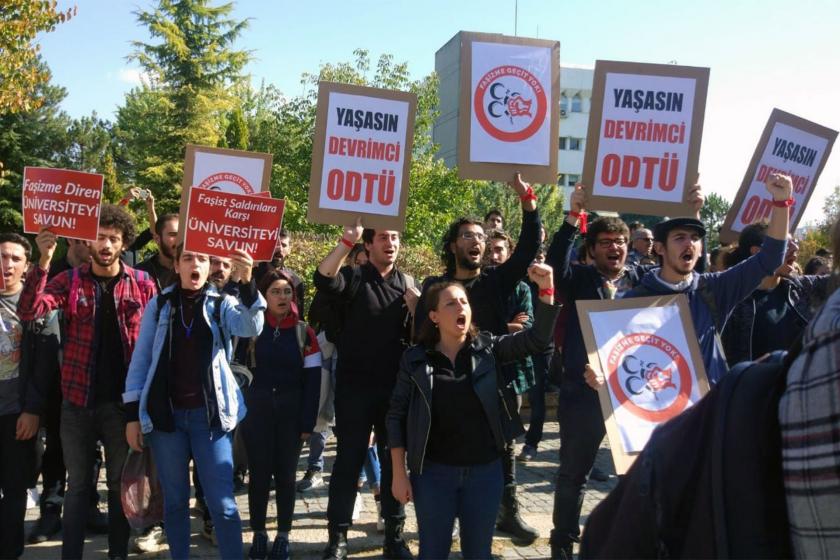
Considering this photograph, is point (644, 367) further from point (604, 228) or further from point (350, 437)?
point (350, 437)

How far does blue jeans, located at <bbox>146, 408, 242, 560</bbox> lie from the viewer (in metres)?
4.34

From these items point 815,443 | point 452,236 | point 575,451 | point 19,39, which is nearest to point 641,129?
point 452,236

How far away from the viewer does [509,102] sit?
506cm

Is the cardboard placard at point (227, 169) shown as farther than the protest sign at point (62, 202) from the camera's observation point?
Yes

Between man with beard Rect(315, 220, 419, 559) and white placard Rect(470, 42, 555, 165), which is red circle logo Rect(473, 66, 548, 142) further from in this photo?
man with beard Rect(315, 220, 419, 559)

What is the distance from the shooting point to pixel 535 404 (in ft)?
26.6

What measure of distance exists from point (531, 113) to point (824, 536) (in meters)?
4.16

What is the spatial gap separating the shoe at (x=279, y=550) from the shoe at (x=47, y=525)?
6.05 ft

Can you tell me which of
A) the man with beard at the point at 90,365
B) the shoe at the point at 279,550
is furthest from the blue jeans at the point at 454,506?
the man with beard at the point at 90,365

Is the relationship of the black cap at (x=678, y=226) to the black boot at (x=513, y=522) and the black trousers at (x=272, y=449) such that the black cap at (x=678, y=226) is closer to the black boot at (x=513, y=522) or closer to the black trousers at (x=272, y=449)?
the black boot at (x=513, y=522)

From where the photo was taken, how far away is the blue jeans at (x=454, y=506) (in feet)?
12.4

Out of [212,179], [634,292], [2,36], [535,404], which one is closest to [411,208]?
[2,36]

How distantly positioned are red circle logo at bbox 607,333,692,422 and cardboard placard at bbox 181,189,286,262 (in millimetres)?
2232

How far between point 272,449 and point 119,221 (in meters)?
1.91
